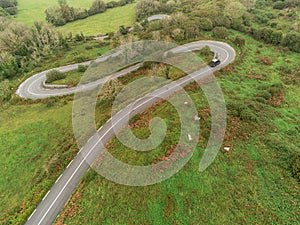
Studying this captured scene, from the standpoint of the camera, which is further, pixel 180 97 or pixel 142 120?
pixel 180 97

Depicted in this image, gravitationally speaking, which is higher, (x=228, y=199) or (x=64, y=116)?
(x=228, y=199)

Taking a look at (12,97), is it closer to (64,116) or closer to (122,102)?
(64,116)

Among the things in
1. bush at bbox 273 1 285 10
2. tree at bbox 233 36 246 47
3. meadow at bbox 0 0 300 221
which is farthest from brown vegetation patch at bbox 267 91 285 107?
bush at bbox 273 1 285 10

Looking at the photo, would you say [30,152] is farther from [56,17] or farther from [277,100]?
[56,17]

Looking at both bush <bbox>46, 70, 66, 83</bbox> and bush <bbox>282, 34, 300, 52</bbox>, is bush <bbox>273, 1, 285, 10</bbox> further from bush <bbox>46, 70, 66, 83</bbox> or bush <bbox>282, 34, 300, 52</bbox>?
bush <bbox>46, 70, 66, 83</bbox>

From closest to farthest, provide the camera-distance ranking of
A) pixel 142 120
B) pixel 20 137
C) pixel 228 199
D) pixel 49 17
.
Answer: pixel 228 199
pixel 142 120
pixel 20 137
pixel 49 17

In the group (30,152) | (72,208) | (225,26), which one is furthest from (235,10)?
(72,208)

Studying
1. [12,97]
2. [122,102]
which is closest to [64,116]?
[122,102]
